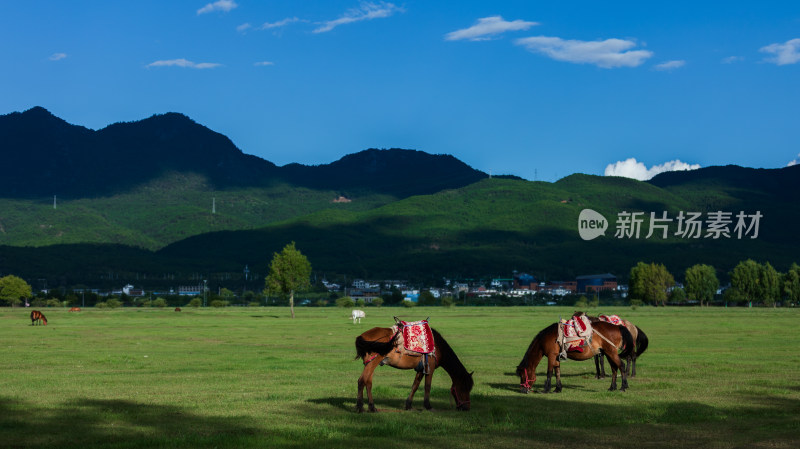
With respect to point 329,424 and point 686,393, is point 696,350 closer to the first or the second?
point 686,393

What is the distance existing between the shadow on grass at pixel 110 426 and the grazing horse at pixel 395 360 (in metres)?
3.04

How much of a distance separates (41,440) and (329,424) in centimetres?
564

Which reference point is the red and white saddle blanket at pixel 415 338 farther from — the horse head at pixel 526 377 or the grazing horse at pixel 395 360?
the horse head at pixel 526 377

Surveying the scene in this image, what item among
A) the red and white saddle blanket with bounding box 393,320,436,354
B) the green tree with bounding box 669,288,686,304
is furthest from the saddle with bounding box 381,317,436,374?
the green tree with bounding box 669,288,686,304

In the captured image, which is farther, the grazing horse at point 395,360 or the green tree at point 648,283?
the green tree at point 648,283

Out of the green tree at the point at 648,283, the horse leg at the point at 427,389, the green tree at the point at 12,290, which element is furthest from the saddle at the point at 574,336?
the green tree at the point at 12,290

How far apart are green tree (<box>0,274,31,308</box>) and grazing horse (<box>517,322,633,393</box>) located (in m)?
134

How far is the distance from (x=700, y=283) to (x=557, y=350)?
145m

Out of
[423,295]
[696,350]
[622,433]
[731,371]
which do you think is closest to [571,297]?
[423,295]

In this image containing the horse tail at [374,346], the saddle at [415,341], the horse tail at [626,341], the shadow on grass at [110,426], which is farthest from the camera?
the horse tail at [626,341]

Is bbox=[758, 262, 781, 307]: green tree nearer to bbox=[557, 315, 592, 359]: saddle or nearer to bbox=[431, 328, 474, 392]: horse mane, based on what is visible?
bbox=[557, 315, 592, 359]: saddle

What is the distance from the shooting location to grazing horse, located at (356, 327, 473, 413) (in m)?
18.1

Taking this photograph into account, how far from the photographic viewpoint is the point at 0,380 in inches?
991

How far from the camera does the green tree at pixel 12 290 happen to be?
447ft
